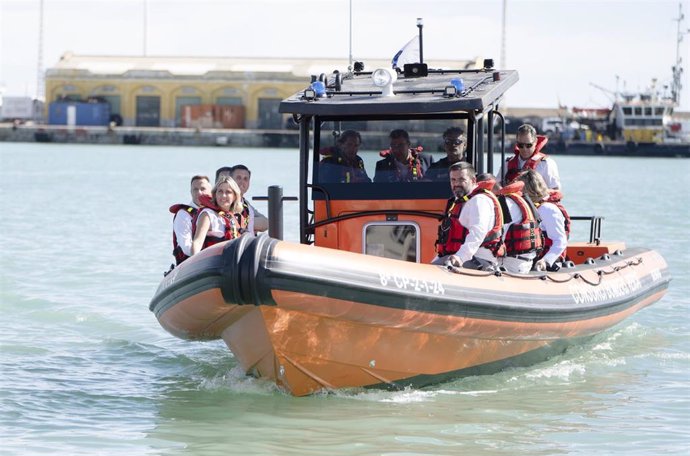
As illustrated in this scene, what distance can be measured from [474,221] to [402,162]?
1046 millimetres

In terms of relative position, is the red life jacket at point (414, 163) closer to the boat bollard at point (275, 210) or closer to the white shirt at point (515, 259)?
the white shirt at point (515, 259)

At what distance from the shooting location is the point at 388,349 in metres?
8.16

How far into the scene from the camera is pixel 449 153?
911 centimetres

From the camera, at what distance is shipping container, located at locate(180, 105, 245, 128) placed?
7912cm

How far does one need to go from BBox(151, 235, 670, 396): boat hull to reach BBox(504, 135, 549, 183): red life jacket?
1201 mm

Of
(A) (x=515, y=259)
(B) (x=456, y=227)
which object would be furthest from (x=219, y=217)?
(A) (x=515, y=259)

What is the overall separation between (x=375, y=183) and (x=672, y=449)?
278 cm

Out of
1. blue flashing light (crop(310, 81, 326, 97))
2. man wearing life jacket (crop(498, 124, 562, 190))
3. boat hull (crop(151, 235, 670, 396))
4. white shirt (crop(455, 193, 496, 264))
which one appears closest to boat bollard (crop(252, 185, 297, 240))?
boat hull (crop(151, 235, 670, 396))

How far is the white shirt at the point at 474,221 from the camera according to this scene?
27.3 feet

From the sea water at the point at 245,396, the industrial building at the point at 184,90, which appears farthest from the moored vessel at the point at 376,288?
the industrial building at the point at 184,90

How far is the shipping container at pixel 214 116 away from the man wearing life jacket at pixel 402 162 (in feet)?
232

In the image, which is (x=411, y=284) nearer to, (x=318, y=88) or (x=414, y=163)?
(x=414, y=163)

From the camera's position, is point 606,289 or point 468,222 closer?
point 468,222

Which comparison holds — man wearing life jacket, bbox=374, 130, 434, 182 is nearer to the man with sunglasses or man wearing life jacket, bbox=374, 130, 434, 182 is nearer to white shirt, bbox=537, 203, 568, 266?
the man with sunglasses
